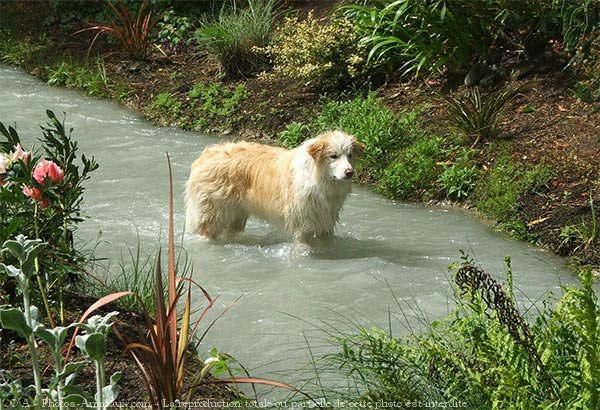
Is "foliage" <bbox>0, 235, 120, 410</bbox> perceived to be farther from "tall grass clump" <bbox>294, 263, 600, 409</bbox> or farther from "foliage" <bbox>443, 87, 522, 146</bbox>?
"foliage" <bbox>443, 87, 522, 146</bbox>

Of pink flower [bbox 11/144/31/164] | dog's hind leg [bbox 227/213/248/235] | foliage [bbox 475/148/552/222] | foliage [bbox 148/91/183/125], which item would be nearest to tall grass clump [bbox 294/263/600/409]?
pink flower [bbox 11/144/31/164]

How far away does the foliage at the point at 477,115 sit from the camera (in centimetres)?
964

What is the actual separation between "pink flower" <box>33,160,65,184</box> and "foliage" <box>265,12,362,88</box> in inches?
250

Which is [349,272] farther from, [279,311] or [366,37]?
[366,37]

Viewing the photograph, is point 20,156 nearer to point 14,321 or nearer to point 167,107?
point 14,321

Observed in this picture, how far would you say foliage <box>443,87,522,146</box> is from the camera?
9641mm

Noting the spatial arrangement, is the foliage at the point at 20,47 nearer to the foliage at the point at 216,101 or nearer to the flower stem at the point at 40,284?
the foliage at the point at 216,101

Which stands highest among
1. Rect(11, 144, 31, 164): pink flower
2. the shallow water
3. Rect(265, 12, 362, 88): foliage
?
Rect(265, 12, 362, 88): foliage

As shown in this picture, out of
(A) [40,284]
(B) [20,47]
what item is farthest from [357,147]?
(B) [20,47]

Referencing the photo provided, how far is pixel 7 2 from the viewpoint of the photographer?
16.3 m

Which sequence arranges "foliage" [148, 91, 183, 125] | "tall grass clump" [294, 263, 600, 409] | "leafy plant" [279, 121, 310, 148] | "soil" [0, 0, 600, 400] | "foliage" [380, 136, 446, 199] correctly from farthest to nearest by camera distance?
"foliage" [148, 91, 183, 125]
"leafy plant" [279, 121, 310, 148]
"foliage" [380, 136, 446, 199]
"soil" [0, 0, 600, 400]
"tall grass clump" [294, 263, 600, 409]

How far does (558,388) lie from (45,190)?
9.26 feet

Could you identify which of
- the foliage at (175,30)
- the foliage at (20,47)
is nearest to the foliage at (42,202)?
the foliage at (175,30)

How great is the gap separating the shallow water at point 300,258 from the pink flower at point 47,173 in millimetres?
1672
